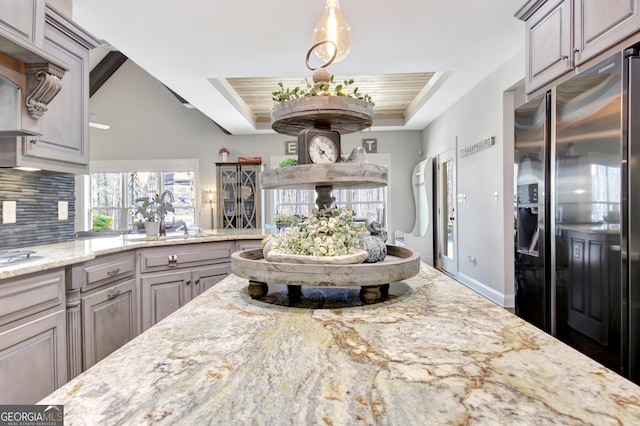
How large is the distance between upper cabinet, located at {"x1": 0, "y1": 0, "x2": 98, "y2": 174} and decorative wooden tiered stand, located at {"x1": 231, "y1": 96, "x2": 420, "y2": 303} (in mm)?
1371

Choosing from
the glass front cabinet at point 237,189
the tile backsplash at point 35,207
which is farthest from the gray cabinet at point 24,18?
the glass front cabinet at point 237,189

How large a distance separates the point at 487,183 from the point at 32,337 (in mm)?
4175

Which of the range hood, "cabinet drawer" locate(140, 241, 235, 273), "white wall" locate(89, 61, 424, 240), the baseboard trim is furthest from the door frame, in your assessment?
the range hood

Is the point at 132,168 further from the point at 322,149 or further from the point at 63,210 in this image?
the point at 322,149

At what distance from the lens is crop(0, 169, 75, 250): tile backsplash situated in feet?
6.78

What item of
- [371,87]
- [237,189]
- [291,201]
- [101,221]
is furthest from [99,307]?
[101,221]

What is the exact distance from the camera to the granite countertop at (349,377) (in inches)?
17.5

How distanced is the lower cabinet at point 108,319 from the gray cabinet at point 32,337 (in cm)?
18

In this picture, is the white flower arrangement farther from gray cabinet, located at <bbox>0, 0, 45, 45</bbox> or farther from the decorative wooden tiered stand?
gray cabinet, located at <bbox>0, 0, 45, 45</bbox>

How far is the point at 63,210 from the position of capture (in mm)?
2469

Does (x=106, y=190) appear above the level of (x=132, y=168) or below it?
below

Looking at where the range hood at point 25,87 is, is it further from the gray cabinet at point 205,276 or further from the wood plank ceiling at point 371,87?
the wood plank ceiling at point 371,87

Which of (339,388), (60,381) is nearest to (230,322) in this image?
(339,388)

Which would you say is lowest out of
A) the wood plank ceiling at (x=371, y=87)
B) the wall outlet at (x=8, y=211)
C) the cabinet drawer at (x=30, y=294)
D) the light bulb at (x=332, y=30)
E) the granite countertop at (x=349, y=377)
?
the cabinet drawer at (x=30, y=294)
